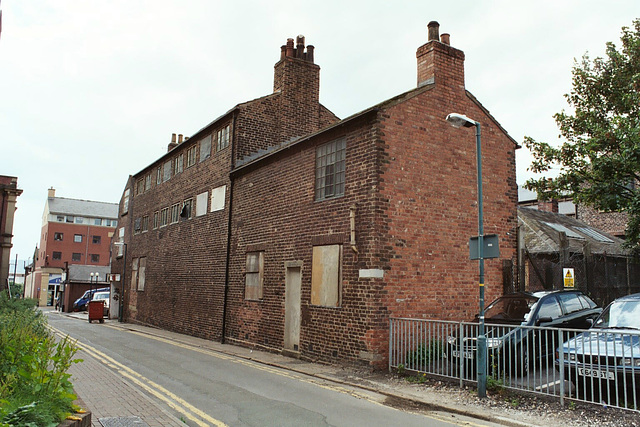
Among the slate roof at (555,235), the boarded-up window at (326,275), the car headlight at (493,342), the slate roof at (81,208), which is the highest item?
the slate roof at (81,208)

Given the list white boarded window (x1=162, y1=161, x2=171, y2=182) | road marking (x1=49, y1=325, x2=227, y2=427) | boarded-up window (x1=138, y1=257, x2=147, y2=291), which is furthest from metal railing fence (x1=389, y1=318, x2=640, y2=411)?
boarded-up window (x1=138, y1=257, x2=147, y2=291)

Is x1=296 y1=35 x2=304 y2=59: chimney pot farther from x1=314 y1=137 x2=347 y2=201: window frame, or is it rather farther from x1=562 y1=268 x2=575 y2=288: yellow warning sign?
x1=562 y1=268 x2=575 y2=288: yellow warning sign

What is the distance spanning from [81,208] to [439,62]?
74.3m

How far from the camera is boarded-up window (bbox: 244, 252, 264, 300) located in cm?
1641

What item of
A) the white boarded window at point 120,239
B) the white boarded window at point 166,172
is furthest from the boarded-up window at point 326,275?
the white boarded window at point 120,239

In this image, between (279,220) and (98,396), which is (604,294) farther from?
(98,396)

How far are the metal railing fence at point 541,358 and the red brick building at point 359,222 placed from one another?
92 centimetres

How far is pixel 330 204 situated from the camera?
13367 millimetres

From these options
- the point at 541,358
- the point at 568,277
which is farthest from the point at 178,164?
the point at 541,358

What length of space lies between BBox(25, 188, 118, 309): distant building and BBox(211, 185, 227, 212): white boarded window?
5489 centimetres

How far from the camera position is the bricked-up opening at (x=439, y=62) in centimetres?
1359

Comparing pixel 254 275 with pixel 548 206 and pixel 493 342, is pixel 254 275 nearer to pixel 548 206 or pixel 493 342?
pixel 493 342

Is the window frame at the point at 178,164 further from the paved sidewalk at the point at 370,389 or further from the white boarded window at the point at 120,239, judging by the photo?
the paved sidewalk at the point at 370,389

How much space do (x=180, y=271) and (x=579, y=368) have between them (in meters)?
18.7
